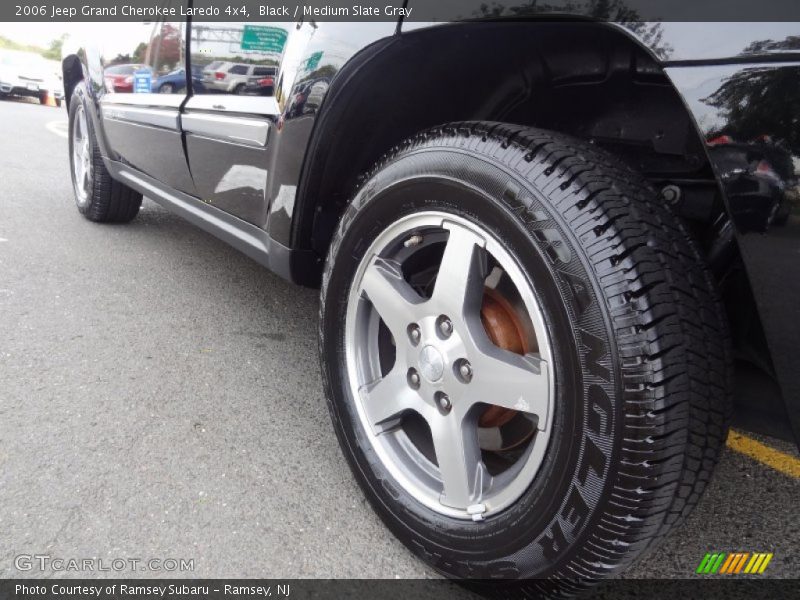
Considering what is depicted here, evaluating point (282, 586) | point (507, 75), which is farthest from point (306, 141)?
point (282, 586)

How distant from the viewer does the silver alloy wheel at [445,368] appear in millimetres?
1252

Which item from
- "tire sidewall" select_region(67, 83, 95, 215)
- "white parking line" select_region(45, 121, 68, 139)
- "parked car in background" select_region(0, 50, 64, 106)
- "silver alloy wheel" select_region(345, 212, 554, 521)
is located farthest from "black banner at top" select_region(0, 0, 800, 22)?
"parked car in background" select_region(0, 50, 64, 106)

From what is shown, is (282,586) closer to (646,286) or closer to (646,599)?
(646,599)

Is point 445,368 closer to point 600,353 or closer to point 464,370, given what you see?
point 464,370

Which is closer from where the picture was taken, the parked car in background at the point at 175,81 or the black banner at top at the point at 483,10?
the black banner at top at the point at 483,10

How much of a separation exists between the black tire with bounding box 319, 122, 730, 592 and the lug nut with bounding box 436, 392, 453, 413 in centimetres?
26

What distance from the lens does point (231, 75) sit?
2107 millimetres

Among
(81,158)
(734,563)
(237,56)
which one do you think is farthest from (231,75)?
(81,158)

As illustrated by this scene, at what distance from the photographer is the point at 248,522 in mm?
1587

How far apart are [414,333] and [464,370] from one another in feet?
0.59

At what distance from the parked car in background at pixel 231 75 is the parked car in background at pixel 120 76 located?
771mm

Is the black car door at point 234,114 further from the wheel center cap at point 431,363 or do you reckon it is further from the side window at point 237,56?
the wheel center cap at point 431,363

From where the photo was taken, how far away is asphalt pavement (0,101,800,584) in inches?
59.6

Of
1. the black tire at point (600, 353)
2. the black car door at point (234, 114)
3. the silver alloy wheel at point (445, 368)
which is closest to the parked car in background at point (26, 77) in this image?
the black car door at point (234, 114)
